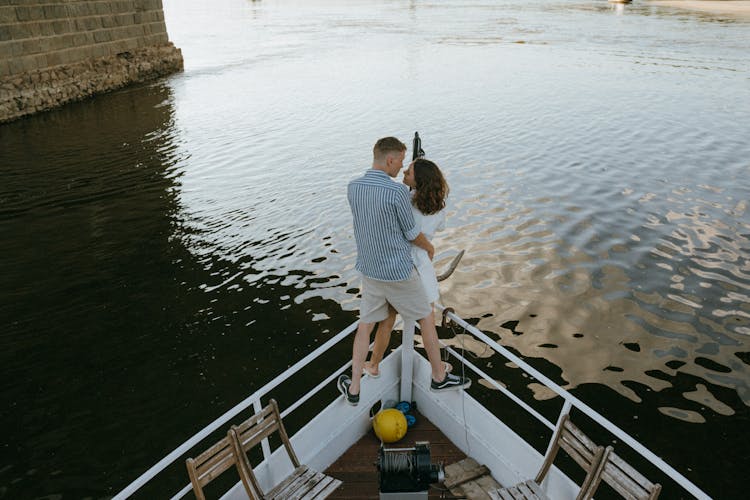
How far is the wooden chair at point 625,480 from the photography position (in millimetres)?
3273

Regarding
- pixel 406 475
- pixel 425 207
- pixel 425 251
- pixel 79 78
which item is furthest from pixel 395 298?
pixel 79 78

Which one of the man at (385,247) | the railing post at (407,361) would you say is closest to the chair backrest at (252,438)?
the man at (385,247)

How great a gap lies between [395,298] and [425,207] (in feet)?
2.73

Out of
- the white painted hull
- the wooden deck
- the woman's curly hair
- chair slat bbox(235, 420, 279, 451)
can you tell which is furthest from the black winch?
the woman's curly hair

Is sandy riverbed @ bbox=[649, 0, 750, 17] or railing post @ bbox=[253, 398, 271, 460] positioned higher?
sandy riverbed @ bbox=[649, 0, 750, 17]

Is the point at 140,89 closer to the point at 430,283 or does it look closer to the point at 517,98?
the point at 517,98

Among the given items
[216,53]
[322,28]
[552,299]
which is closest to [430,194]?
[552,299]

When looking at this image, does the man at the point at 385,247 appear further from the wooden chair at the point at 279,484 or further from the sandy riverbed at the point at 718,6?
the sandy riverbed at the point at 718,6

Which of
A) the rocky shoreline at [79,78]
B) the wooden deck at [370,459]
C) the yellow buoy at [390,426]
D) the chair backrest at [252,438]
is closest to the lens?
the chair backrest at [252,438]

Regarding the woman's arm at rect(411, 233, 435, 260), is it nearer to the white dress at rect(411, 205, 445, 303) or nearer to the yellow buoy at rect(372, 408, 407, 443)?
the white dress at rect(411, 205, 445, 303)

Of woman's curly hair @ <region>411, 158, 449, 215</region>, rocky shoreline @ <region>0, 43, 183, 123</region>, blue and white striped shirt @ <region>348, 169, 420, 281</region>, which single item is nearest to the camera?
blue and white striped shirt @ <region>348, 169, 420, 281</region>

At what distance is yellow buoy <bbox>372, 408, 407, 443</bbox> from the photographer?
4902 millimetres

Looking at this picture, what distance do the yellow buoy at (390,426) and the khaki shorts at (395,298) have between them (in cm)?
103

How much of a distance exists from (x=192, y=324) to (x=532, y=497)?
6406 millimetres
